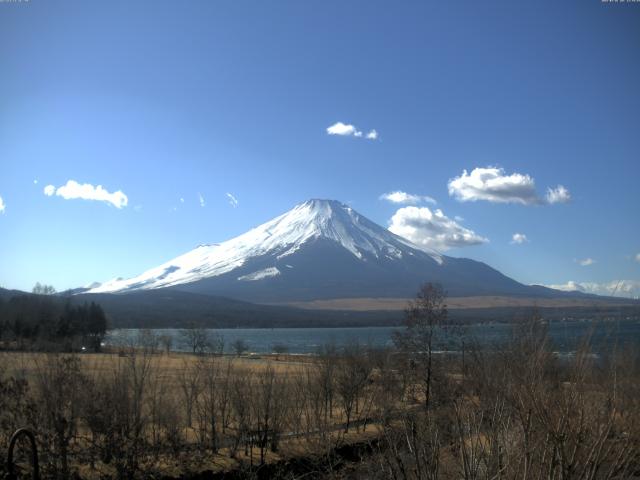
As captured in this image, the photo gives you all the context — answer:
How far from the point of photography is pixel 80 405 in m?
16.8

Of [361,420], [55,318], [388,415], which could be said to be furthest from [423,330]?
[55,318]

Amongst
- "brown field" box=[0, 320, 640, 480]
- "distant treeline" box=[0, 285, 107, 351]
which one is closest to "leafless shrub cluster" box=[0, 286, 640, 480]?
"brown field" box=[0, 320, 640, 480]

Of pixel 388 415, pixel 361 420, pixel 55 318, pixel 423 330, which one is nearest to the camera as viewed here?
pixel 388 415

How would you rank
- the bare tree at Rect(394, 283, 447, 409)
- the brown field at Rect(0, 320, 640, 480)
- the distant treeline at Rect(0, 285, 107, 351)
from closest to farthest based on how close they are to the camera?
the brown field at Rect(0, 320, 640, 480)
the bare tree at Rect(394, 283, 447, 409)
the distant treeline at Rect(0, 285, 107, 351)

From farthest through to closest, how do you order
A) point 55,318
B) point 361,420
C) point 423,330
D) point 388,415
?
point 55,318 < point 423,330 < point 361,420 < point 388,415

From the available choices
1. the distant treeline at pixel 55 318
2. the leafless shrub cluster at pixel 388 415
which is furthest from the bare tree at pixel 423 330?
the distant treeline at pixel 55 318

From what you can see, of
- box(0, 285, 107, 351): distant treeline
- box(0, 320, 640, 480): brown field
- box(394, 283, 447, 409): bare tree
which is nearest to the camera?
box(0, 320, 640, 480): brown field

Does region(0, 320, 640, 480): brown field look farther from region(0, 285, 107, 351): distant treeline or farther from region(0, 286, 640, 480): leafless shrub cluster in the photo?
region(0, 285, 107, 351): distant treeline

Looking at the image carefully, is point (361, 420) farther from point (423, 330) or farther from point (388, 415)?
point (388, 415)

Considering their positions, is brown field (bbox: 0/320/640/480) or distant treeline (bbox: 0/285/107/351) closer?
brown field (bbox: 0/320/640/480)

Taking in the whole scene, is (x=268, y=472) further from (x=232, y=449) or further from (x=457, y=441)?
(x=457, y=441)

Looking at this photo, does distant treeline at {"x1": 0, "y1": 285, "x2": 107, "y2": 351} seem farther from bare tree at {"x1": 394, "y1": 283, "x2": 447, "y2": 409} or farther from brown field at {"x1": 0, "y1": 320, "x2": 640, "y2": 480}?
brown field at {"x1": 0, "y1": 320, "x2": 640, "y2": 480}

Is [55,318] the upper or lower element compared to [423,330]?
lower

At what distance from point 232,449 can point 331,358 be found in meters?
10.9
